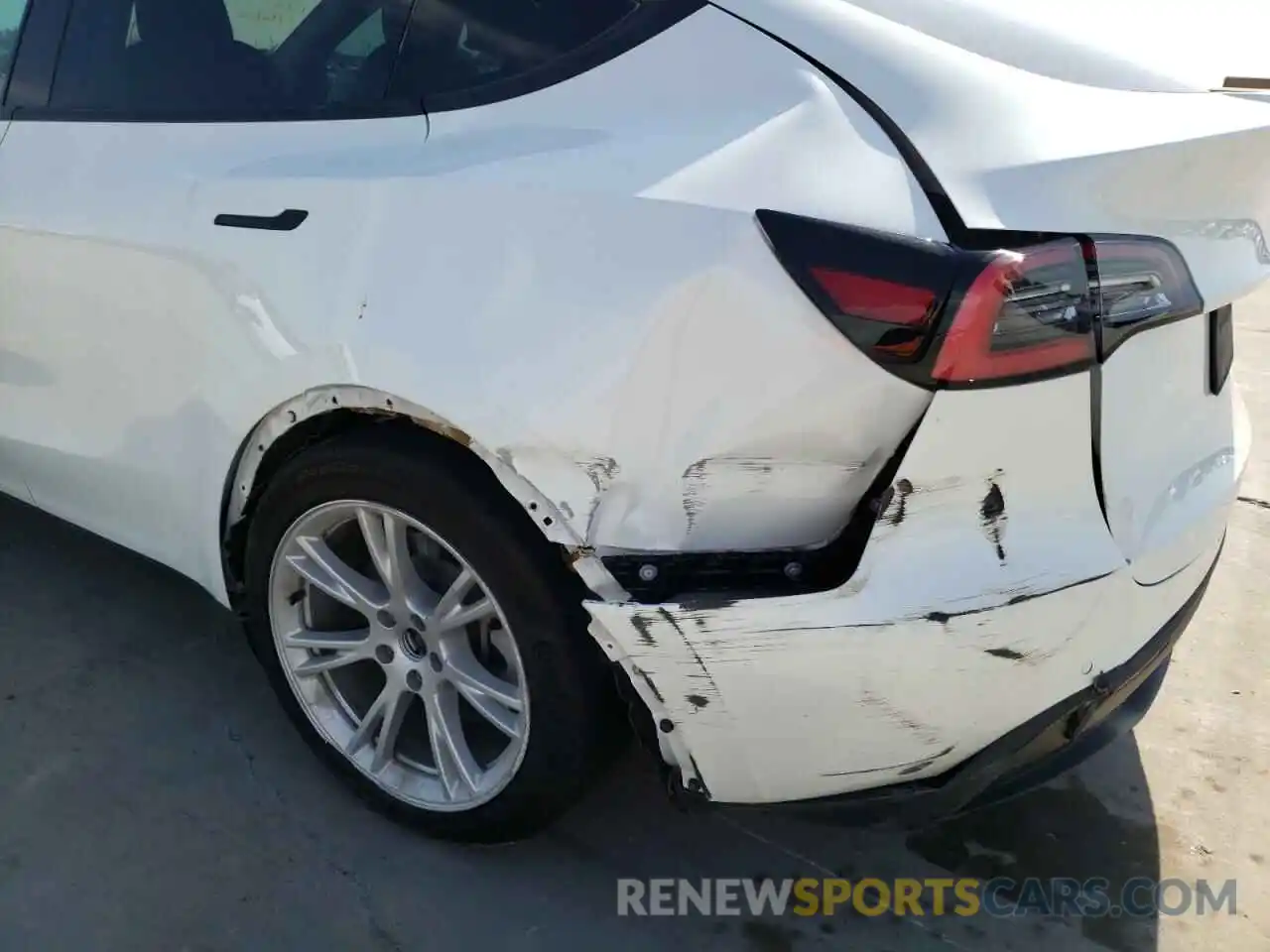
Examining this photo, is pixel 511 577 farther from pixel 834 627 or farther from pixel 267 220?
pixel 267 220

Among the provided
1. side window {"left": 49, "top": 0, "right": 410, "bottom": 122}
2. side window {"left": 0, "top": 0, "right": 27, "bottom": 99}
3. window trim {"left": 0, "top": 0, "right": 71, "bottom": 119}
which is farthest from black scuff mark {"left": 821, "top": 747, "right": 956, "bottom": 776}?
side window {"left": 0, "top": 0, "right": 27, "bottom": 99}

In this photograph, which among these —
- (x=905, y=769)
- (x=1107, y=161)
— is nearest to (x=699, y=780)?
(x=905, y=769)

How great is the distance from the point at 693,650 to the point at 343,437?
2.55 feet

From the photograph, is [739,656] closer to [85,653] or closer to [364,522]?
[364,522]

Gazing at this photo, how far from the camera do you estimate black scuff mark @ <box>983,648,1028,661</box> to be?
160 centimetres

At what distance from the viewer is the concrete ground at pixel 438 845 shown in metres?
2.15

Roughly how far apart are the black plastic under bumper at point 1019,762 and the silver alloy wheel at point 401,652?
0.58 m

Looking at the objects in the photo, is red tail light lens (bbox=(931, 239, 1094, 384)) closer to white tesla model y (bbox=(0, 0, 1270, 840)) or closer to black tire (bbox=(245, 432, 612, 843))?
white tesla model y (bbox=(0, 0, 1270, 840))

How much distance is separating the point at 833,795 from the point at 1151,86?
1172 millimetres

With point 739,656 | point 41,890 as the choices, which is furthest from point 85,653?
point 739,656

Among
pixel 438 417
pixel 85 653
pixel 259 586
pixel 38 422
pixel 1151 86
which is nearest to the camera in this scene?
pixel 1151 86

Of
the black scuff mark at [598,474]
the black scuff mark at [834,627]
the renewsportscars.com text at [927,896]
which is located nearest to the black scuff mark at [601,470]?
the black scuff mark at [598,474]

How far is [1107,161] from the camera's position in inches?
62.5

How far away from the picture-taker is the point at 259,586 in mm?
2330
